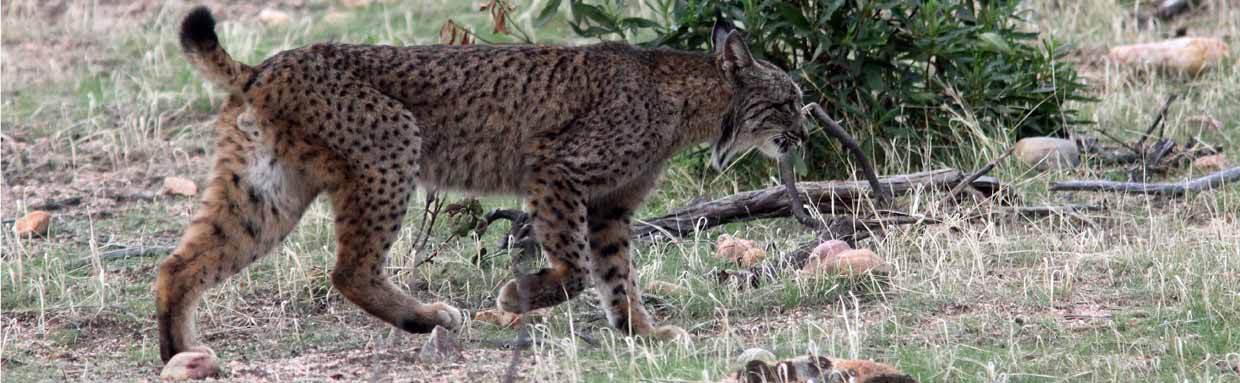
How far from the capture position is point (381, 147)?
19.3 ft

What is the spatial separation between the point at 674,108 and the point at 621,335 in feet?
3.00

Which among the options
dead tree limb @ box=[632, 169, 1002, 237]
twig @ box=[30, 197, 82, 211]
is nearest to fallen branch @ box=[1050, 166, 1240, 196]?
dead tree limb @ box=[632, 169, 1002, 237]

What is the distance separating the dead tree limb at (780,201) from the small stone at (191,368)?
2490 millimetres

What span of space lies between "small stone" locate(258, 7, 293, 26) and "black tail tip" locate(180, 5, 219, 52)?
19.8 feet

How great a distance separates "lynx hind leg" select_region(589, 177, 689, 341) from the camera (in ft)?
20.3

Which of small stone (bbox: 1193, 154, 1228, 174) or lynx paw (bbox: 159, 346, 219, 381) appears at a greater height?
lynx paw (bbox: 159, 346, 219, 381)

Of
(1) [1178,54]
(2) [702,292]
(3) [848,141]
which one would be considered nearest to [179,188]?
(2) [702,292]

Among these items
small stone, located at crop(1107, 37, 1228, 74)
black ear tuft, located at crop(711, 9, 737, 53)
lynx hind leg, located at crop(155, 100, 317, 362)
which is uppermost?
black ear tuft, located at crop(711, 9, 737, 53)

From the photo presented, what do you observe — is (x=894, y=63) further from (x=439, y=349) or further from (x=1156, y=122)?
(x=439, y=349)

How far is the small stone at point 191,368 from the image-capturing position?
17.8ft

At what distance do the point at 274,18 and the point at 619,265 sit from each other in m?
6.28

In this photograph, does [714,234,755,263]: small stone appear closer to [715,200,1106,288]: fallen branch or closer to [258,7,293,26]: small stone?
[715,200,1106,288]: fallen branch

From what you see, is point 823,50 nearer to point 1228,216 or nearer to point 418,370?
point 1228,216

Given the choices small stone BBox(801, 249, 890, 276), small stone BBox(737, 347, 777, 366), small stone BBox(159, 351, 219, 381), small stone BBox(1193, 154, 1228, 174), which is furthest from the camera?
small stone BBox(1193, 154, 1228, 174)
